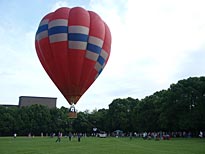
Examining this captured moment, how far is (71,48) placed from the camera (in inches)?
790

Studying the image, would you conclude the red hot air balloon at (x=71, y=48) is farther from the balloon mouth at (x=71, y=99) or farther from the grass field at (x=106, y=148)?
the grass field at (x=106, y=148)

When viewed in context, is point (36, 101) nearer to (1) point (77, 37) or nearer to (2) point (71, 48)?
(2) point (71, 48)

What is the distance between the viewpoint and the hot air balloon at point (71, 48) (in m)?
20.0

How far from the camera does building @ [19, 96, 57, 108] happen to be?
126 meters

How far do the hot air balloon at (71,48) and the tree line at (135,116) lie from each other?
37304 millimetres

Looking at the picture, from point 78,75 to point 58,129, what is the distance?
74534 millimetres

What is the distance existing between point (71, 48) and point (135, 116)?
5995 centimetres

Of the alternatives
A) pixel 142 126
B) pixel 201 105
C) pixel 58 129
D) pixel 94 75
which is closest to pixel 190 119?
pixel 201 105

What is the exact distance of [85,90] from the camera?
20.8 meters

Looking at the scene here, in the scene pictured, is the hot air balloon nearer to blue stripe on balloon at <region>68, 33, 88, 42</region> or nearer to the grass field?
blue stripe on balloon at <region>68, 33, 88, 42</region>

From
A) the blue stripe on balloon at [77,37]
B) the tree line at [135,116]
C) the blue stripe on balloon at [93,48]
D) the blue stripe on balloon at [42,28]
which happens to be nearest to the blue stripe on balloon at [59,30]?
the blue stripe on balloon at [77,37]

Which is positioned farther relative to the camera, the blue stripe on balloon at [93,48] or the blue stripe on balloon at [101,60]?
the blue stripe on balloon at [101,60]

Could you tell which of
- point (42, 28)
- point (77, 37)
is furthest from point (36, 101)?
point (77, 37)

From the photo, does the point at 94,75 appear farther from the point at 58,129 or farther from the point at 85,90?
the point at 58,129
